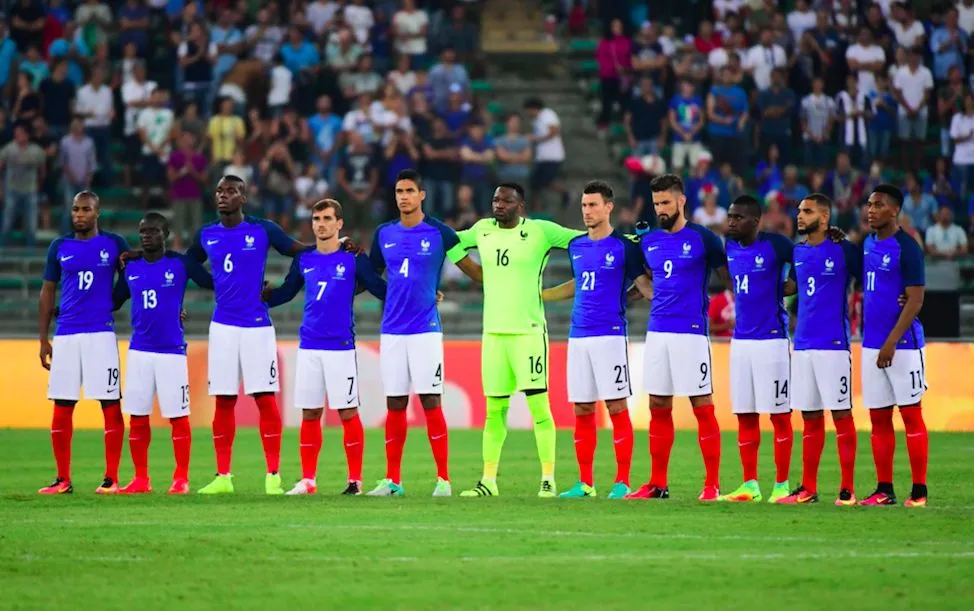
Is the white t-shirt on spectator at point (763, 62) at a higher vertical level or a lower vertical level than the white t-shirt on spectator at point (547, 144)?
higher

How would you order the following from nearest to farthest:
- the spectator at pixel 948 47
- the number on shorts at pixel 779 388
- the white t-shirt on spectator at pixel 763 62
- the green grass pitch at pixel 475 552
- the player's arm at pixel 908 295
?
the green grass pitch at pixel 475 552, the player's arm at pixel 908 295, the number on shorts at pixel 779 388, the white t-shirt on spectator at pixel 763 62, the spectator at pixel 948 47

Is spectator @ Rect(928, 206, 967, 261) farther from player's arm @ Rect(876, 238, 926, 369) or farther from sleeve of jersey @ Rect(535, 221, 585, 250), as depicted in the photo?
player's arm @ Rect(876, 238, 926, 369)

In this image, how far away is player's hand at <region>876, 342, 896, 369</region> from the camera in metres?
14.2

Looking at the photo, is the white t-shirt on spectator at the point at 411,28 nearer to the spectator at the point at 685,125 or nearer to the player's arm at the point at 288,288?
the spectator at the point at 685,125

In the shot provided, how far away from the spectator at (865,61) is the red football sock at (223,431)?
18025 millimetres

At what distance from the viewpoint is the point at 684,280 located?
1501 cm

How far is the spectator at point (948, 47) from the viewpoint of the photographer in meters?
31.5

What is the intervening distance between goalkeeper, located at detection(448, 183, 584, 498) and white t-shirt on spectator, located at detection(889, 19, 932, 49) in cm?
1784

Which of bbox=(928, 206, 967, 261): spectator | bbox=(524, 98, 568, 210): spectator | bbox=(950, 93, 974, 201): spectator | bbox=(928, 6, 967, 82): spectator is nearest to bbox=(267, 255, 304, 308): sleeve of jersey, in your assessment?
bbox=(524, 98, 568, 210): spectator

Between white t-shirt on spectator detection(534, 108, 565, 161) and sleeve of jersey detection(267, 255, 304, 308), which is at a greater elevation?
white t-shirt on spectator detection(534, 108, 565, 161)

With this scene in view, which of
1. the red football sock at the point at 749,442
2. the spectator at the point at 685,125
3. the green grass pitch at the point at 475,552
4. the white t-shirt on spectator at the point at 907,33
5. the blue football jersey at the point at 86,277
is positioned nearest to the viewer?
the green grass pitch at the point at 475,552

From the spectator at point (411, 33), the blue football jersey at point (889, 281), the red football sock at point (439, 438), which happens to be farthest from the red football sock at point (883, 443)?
the spectator at point (411, 33)

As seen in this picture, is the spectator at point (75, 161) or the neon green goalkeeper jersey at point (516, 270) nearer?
the neon green goalkeeper jersey at point (516, 270)

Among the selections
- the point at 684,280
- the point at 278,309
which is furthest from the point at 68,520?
the point at 278,309
